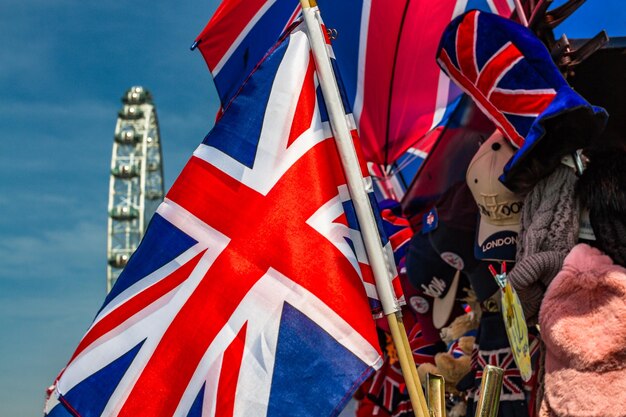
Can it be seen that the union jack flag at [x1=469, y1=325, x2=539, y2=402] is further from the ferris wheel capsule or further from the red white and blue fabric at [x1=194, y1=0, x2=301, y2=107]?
the ferris wheel capsule

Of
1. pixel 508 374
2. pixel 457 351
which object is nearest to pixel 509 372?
pixel 508 374

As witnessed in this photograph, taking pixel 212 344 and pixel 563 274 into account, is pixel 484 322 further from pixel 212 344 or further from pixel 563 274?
pixel 212 344

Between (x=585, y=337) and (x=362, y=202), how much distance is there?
2.80 feet

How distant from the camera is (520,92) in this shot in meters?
3.89

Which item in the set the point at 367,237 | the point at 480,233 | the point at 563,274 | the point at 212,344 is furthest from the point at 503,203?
the point at 212,344

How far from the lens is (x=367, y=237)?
294 centimetres

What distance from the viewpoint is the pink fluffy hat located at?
121 inches

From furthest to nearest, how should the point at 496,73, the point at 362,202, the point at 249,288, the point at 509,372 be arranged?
1. the point at 509,372
2. the point at 496,73
3. the point at 249,288
4. the point at 362,202

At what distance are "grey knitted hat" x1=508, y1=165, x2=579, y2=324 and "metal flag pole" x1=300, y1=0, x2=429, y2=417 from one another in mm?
716

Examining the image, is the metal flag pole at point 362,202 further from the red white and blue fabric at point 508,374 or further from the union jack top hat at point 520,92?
the red white and blue fabric at point 508,374

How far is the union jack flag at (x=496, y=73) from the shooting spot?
385 centimetres

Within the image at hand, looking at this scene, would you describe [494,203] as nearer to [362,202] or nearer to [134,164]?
[362,202]

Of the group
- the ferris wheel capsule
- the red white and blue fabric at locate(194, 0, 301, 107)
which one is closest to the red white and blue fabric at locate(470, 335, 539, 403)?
the red white and blue fabric at locate(194, 0, 301, 107)

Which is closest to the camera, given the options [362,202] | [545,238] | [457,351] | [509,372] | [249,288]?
[362,202]
